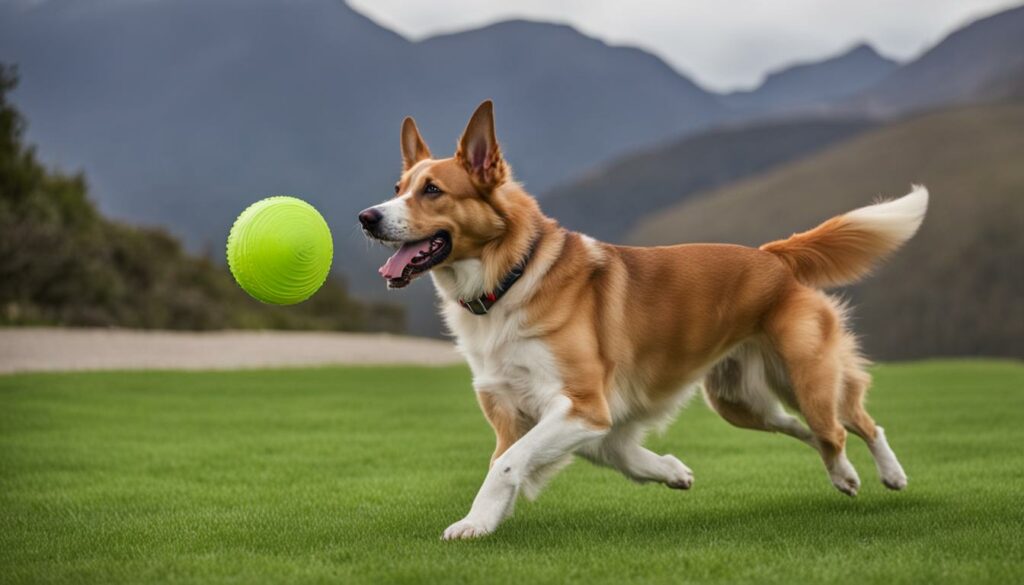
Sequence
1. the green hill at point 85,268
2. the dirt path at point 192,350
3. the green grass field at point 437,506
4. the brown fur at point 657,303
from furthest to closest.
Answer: the green hill at point 85,268
the dirt path at point 192,350
the brown fur at point 657,303
the green grass field at point 437,506

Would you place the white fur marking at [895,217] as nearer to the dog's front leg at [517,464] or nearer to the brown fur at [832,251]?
the brown fur at [832,251]

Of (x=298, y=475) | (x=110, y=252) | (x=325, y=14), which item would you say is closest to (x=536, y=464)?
(x=298, y=475)

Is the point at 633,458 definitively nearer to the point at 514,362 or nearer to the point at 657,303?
the point at 657,303

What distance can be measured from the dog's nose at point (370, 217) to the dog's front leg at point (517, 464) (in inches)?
51.7

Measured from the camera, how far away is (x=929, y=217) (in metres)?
29.1

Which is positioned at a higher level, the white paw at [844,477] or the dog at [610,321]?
the dog at [610,321]

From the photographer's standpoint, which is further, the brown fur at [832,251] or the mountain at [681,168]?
the mountain at [681,168]

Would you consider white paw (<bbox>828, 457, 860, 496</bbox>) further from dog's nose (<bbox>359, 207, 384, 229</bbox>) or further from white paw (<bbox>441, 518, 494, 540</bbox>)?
dog's nose (<bbox>359, 207, 384, 229</bbox>)

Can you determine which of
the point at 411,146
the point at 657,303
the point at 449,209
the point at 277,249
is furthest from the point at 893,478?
the point at 277,249

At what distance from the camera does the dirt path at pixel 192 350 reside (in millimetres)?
20156

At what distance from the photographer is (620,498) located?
7.20 meters

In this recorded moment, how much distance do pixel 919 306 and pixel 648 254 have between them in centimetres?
2362

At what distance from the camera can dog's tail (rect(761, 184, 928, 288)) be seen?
7.05 m

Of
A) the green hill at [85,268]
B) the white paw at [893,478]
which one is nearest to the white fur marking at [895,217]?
the white paw at [893,478]
